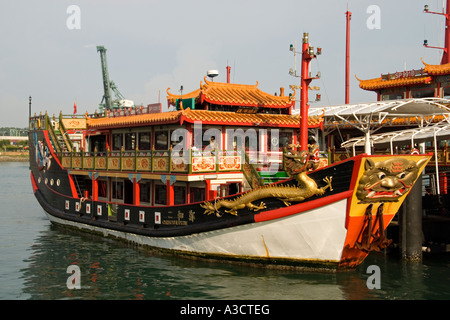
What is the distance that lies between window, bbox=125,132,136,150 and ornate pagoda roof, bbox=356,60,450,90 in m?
18.3

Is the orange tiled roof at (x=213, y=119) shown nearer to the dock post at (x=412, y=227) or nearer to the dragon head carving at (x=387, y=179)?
the dock post at (x=412, y=227)

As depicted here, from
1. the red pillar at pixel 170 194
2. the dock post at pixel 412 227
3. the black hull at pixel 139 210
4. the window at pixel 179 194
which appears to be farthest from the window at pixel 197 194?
the dock post at pixel 412 227

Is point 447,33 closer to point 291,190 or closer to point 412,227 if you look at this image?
point 412,227

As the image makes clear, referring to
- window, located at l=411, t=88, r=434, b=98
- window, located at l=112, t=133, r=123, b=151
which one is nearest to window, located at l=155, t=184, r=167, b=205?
window, located at l=112, t=133, r=123, b=151

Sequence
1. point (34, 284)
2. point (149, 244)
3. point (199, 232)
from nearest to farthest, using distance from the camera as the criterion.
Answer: point (34, 284) < point (199, 232) < point (149, 244)

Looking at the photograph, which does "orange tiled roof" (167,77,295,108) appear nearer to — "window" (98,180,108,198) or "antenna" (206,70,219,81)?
"antenna" (206,70,219,81)

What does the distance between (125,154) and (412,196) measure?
10253 millimetres

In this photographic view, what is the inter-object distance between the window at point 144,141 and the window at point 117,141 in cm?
149

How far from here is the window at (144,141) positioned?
17.2 meters

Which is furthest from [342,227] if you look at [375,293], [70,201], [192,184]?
[70,201]

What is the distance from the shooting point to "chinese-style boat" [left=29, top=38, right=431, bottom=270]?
36.9 ft
